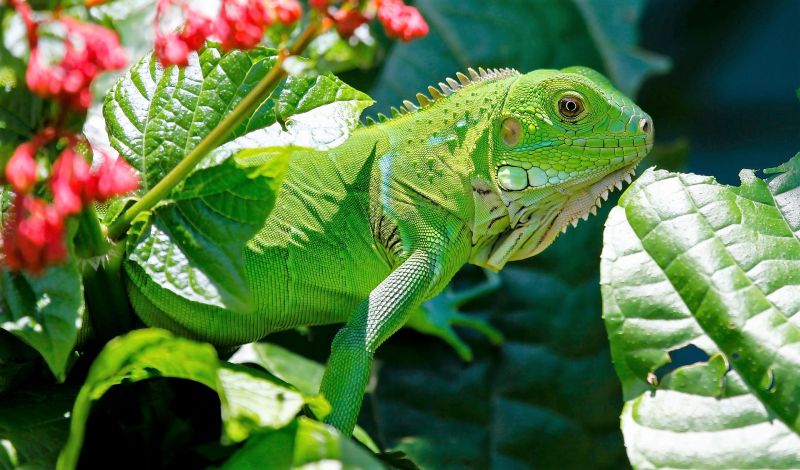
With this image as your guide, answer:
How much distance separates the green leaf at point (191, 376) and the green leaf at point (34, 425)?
0.09m

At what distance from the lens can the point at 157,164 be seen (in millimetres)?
1213

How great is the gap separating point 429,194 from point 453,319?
2.21 feet

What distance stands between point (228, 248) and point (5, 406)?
14.7 inches

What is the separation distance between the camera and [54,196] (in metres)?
0.90

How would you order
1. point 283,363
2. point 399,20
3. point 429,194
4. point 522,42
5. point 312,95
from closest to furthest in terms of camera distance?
point 399,20 < point 312,95 < point 429,194 < point 283,363 < point 522,42

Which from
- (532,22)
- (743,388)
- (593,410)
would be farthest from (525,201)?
(532,22)

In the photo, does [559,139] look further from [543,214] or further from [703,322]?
[703,322]

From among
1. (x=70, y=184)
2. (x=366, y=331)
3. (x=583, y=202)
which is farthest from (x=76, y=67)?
(x=583, y=202)

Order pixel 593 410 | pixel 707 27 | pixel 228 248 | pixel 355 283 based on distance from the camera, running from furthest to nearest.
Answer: pixel 707 27, pixel 593 410, pixel 355 283, pixel 228 248

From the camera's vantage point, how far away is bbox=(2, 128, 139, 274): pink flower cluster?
0.87m

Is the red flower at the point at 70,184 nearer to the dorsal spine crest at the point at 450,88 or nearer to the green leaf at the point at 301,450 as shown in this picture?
the green leaf at the point at 301,450

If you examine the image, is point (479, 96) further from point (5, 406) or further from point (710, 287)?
point (5, 406)

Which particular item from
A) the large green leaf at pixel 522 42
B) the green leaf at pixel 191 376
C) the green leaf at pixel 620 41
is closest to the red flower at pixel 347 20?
the green leaf at pixel 191 376

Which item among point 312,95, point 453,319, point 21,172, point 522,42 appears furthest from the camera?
point 522,42
